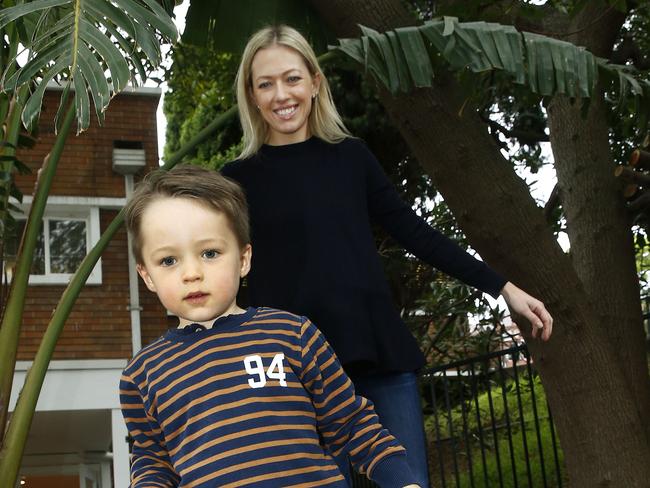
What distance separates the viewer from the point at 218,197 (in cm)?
214

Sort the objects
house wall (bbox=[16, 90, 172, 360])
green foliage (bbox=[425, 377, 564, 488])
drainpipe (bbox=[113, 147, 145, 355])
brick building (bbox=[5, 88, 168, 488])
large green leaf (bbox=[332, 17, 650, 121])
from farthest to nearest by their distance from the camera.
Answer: drainpipe (bbox=[113, 147, 145, 355])
house wall (bbox=[16, 90, 172, 360])
brick building (bbox=[5, 88, 168, 488])
green foliage (bbox=[425, 377, 564, 488])
large green leaf (bbox=[332, 17, 650, 121])

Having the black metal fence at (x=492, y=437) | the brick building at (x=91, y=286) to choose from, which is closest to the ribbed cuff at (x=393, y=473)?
the black metal fence at (x=492, y=437)

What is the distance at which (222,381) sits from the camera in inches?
79.0

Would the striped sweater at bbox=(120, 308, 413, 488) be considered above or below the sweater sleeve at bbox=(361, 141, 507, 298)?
below

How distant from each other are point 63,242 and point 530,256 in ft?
29.4

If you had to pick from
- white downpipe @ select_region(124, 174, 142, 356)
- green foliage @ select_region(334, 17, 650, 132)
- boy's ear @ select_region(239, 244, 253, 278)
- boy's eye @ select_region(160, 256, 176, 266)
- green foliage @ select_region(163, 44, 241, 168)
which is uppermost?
green foliage @ select_region(163, 44, 241, 168)

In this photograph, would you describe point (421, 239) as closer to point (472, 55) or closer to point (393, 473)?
point (393, 473)

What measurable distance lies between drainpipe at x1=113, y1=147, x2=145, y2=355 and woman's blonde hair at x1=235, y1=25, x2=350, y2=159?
988cm

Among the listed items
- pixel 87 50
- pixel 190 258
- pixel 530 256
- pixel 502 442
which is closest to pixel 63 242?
pixel 502 442

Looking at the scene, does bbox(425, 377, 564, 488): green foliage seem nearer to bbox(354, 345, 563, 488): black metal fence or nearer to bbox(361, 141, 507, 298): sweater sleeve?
bbox(354, 345, 563, 488): black metal fence

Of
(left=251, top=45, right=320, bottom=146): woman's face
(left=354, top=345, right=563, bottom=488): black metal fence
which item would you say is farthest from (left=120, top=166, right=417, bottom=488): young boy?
(left=354, top=345, right=563, bottom=488): black metal fence

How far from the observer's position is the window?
12570 millimetres

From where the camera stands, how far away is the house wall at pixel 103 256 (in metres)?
12.5

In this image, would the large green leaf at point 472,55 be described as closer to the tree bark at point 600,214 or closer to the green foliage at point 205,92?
the tree bark at point 600,214
